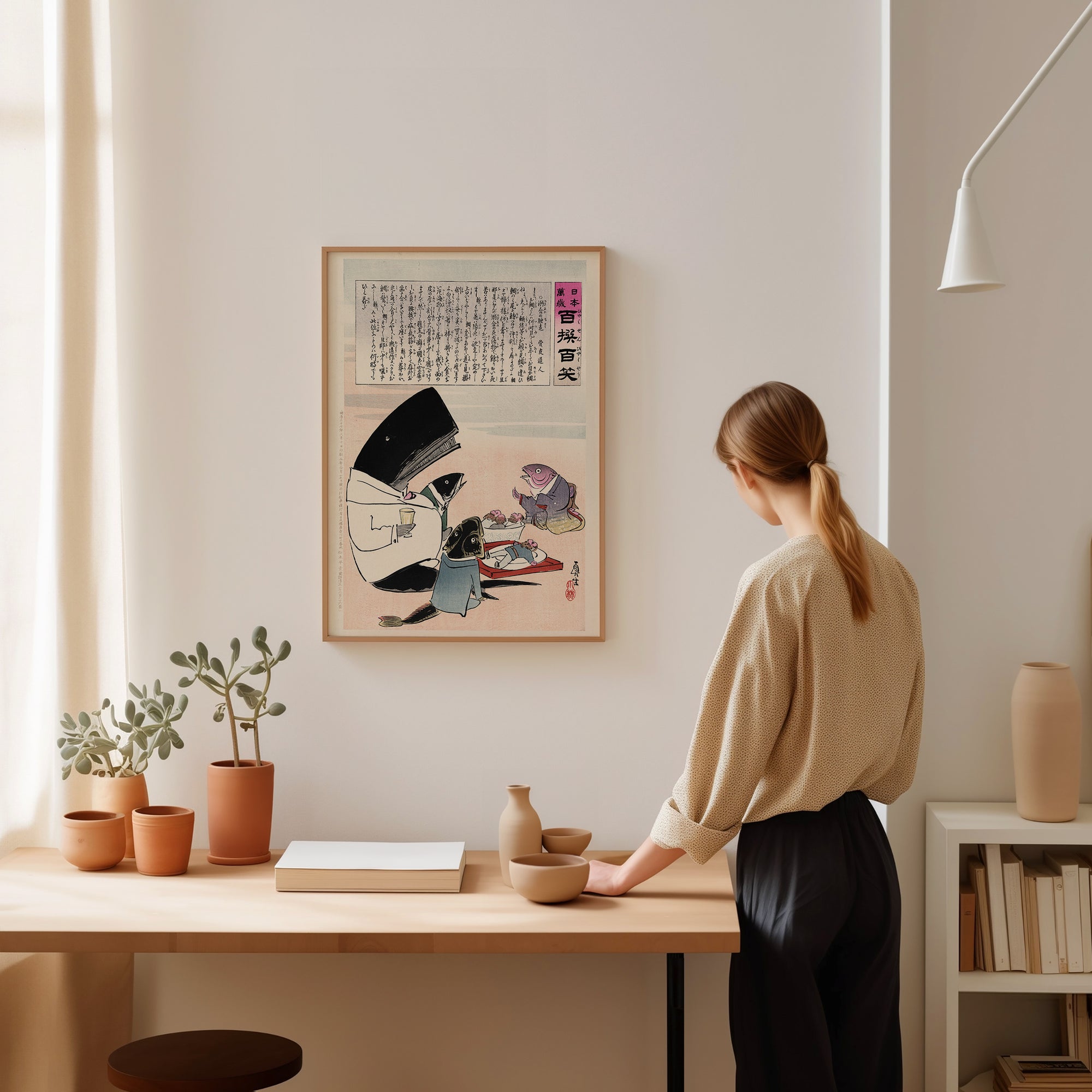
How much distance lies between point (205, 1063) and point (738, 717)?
43.6 inches

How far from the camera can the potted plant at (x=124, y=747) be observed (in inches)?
80.2

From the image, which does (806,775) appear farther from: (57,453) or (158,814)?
(57,453)

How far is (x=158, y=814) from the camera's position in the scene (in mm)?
2021

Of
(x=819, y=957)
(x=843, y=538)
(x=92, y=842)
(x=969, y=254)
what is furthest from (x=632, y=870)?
(x=969, y=254)

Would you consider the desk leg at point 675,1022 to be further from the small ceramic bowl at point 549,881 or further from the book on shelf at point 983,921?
the book on shelf at point 983,921

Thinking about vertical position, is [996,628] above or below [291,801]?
above

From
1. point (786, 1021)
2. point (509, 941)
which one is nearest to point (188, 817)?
point (509, 941)

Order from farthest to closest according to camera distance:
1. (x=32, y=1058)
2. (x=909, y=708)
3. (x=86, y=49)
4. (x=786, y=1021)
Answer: (x=86, y=49)
(x=32, y=1058)
(x=909, y=708)
(x=786, y=1021)

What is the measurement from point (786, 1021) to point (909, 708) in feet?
1.81

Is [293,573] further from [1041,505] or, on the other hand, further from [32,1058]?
[1041,505]

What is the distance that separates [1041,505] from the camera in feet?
7.41

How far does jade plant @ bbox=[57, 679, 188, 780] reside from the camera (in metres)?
2.04

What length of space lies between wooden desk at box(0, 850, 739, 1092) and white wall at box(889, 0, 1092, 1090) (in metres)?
0.75

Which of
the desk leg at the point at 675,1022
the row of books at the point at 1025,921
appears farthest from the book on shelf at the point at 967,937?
the desk leg at the point at 675,1022
